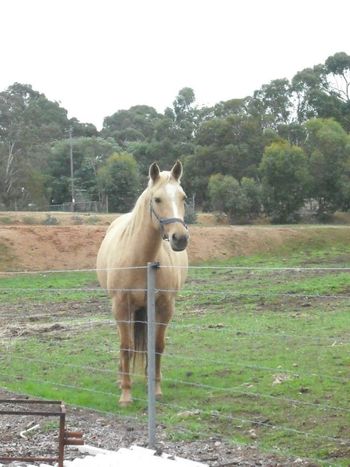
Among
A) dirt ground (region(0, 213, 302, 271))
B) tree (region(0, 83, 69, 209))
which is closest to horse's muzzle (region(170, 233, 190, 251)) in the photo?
dirt ground (region(0, 213, 302, 271))

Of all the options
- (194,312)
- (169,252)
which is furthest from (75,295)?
(169,252)

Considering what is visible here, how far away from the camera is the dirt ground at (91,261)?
5652mm

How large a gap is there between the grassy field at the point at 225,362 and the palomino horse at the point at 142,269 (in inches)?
15.1

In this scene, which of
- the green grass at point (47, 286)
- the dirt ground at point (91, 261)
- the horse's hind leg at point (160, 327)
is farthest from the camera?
the green grass at point (47, 286)

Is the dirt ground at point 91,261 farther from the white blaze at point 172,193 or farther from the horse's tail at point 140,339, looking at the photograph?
the white blaze at point 172,193

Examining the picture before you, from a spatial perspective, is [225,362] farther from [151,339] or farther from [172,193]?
[151,339]

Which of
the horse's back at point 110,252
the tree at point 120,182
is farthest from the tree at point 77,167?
the horse's back at point 110,252

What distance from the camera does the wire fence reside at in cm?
627

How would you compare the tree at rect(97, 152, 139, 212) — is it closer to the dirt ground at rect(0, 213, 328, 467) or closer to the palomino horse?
the dirt ground at rect(0, 213, 328, 467)

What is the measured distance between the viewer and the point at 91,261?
28.4 meters

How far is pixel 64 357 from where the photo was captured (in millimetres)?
10117

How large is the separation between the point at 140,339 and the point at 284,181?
116 ft

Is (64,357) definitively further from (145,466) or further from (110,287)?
(145,466)

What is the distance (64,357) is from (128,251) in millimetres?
3151
